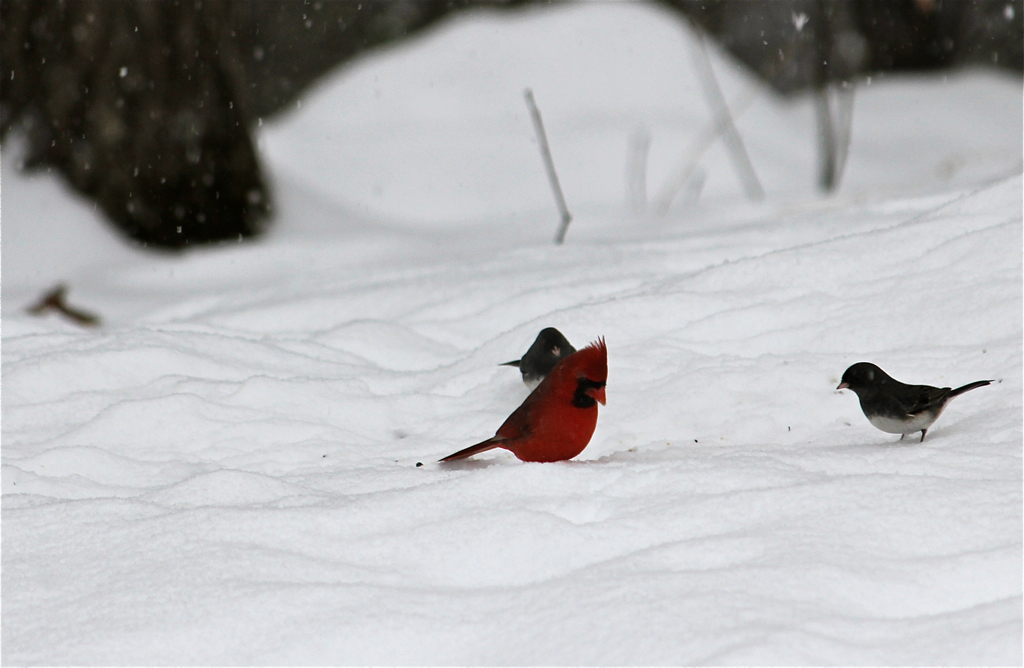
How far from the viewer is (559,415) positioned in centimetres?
264

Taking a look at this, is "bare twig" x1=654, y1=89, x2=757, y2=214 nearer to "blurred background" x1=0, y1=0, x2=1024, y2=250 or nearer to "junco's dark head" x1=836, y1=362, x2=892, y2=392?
"blurred background" x1=0, y1=0, x2=1024, y2=250

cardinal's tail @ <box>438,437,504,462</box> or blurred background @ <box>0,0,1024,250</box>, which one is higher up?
blurred background @ <box>0,0,1024,250</box>

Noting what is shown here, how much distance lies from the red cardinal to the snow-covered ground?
143 millimetres

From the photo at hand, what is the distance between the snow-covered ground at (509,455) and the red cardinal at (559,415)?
0.14 m

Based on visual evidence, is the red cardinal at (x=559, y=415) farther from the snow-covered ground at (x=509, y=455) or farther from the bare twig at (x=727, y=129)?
the bare twig at (x=727, y=129)

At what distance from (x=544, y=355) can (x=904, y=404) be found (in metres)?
1.14

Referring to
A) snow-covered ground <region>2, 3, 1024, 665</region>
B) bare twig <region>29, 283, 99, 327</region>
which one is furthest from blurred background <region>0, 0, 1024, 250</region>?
bare twig <region>29, 283, 99, 327</region>

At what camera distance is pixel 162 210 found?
657 centimetres

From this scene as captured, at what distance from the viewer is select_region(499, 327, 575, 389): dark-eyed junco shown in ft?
10.6

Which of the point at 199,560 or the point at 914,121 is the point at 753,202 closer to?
the point at 914,121

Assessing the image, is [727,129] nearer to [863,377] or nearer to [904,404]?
[863,377]

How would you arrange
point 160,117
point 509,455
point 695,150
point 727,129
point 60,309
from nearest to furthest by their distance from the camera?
1. point 509,455
2. point 60,309
3. point 160,117
4. point 727,129
5. point 695,150

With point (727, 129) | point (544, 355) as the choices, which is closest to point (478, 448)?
point (544, 355)

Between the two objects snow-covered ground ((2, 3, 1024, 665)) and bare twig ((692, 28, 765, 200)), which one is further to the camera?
bare twig ((692, 28, 765, 200))
